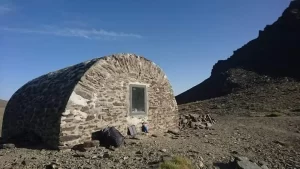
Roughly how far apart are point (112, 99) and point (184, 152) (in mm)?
3887

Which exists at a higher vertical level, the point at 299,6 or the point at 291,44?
the point at 299,6

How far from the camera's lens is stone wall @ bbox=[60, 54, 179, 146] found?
A: 11.1m

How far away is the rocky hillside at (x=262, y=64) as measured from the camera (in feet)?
147

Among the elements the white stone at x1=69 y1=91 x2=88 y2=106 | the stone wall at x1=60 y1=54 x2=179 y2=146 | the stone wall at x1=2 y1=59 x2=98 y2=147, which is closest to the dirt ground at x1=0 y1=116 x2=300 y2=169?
the stone wall at x1=60 y1=54 x2=179 y2=146

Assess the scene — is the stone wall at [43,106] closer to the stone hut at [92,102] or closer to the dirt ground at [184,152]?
the stone hut at [92,102]

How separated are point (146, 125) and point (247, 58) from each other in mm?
44051

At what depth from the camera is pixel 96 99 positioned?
39.0 ft

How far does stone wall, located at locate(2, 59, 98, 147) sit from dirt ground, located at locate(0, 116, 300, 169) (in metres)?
1.14

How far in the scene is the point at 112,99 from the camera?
12.5 meters

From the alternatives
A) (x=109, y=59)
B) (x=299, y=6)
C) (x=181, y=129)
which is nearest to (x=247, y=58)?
(x=299, y=6)

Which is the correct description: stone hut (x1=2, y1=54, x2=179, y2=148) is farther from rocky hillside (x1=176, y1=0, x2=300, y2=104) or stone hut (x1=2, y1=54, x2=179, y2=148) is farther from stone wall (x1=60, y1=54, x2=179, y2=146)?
rocky hillside (x1=176, y1=0, x2=300, y2=104)

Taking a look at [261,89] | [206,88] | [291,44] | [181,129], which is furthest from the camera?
[206,88]

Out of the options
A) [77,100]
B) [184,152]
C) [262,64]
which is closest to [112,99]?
[77,100]

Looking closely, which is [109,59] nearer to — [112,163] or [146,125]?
[146,125]
